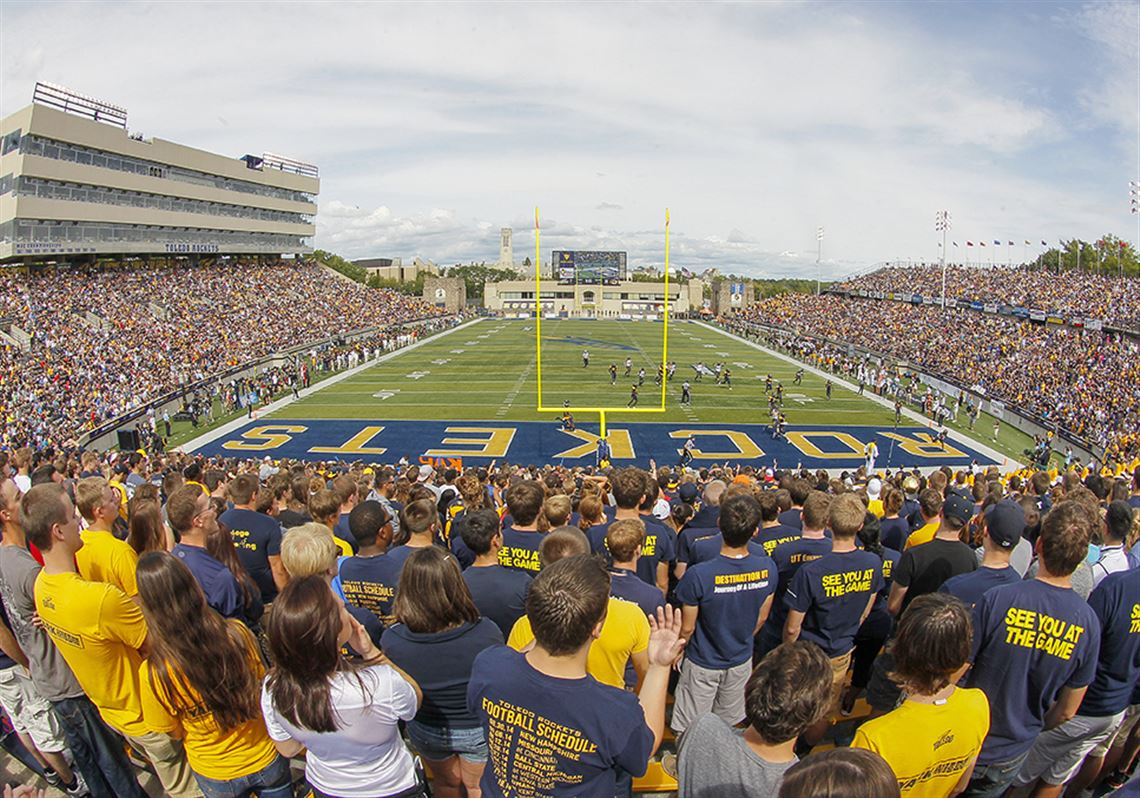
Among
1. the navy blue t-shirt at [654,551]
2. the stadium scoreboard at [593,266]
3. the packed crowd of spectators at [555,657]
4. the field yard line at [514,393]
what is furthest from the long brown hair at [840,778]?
the stadium scoreboard at [593,266]

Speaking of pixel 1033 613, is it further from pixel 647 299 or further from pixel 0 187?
pixel 647 299

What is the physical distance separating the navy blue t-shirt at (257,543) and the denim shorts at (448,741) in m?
2.41

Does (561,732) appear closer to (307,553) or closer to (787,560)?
(307,553)

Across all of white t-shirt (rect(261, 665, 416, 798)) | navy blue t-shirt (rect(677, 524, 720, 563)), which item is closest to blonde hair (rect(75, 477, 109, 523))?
white t-shirt (rect(261, 665, 416, 798))

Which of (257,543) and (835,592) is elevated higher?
(835,592)

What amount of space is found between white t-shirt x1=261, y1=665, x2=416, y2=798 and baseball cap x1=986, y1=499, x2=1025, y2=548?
3.11 metres

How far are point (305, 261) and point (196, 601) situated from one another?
230 ft

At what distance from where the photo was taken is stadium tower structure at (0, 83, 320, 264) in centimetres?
3484

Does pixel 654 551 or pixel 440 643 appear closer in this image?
pixel 440 643

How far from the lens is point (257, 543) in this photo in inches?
198

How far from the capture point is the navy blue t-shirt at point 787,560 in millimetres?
4449

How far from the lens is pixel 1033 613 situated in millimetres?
3078

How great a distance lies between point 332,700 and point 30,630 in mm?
2078

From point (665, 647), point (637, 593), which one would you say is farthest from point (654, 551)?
point (665, 647)
